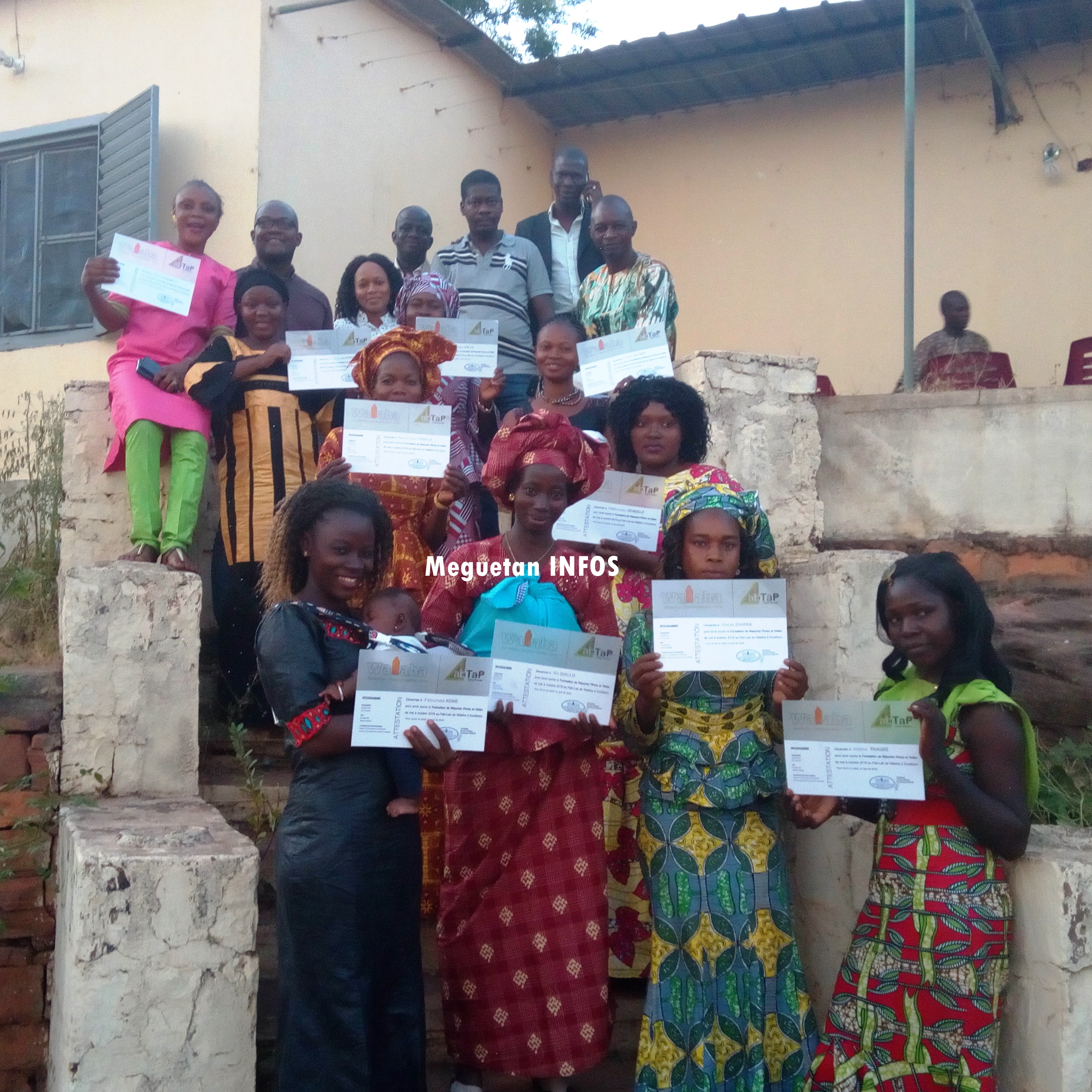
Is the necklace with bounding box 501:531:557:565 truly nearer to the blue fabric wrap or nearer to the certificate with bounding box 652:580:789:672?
the blue fabric wrap

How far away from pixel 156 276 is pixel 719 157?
6.02 m

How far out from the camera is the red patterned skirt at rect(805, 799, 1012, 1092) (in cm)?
291

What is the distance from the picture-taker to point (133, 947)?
116 inches

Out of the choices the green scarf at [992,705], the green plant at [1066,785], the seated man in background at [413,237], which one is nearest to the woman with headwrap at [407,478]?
the seated man in background at [413,237]

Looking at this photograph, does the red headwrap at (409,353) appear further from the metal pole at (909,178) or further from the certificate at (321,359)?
the metal pole at (909,178)

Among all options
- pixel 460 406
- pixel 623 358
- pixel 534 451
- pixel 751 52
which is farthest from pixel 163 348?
pixel 751 52

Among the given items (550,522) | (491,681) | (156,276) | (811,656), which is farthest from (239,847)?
(156,276)

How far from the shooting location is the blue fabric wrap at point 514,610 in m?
3.54

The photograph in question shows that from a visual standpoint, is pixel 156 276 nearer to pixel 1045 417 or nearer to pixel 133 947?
pixel 133 947

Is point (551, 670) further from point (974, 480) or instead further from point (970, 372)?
point (970, 372)

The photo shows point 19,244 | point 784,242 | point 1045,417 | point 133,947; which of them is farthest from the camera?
point 784,242

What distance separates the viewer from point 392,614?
3.31 m

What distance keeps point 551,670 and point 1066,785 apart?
213 cm

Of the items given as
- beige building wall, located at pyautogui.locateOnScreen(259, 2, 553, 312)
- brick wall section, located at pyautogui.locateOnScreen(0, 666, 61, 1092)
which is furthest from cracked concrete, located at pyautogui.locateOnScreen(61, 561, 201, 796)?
beige building wall, located at pyautogui.locateOnScreen(259, 2, 553, 312)
